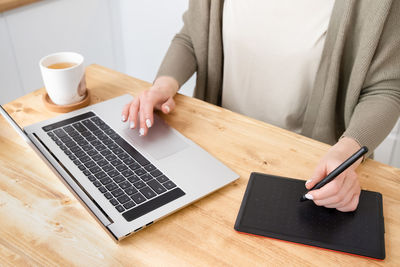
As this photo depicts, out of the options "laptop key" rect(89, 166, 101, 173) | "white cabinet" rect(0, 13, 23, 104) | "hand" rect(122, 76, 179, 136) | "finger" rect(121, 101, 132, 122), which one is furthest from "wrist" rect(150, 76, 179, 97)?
"white cabinet" rect(0, 13, 23, 104)

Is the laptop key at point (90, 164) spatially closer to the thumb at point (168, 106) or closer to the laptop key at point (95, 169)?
the laptop key at point (95, 169)

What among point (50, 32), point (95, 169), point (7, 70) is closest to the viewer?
point (95, 169)

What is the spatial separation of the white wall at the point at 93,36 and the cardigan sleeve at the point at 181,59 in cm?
91

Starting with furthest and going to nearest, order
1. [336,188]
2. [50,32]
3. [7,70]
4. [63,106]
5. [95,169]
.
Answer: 1. [50,32]
2. [7,70]
3. [63,106]
4. [95,169]
5. [336,188]

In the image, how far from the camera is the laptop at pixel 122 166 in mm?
682

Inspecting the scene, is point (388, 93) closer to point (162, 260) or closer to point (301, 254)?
point (301, 254)

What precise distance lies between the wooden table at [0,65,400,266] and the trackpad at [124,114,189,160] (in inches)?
1.5

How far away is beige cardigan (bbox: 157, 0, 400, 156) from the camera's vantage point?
2.92 feet

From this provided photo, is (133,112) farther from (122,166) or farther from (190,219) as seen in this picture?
(190,219)

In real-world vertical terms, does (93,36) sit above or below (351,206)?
below

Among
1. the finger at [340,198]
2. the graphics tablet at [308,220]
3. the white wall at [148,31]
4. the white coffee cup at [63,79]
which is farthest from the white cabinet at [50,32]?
the finger at [340,198]

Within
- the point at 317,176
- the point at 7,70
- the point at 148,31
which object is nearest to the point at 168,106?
the point at 317,176

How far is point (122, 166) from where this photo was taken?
779mm

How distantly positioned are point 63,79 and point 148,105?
8.9 inches
